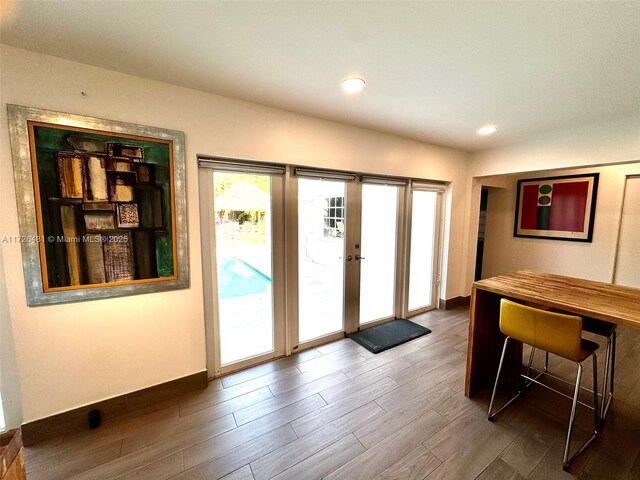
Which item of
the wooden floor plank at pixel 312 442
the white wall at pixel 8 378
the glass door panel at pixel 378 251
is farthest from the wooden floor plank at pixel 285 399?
the white wall at pixel 8 378

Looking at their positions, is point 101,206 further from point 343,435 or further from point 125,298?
point 343,435

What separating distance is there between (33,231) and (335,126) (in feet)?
8.14

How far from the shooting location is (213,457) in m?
1.54

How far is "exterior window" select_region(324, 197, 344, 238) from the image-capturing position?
114 inches

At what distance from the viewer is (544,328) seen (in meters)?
1.59

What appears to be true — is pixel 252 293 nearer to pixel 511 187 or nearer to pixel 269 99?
pixel 269 99

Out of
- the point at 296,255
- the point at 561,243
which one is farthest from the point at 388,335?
the point at 561,243

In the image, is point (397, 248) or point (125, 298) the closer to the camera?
point (125, 298)

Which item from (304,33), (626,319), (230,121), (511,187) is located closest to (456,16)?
(304,33)

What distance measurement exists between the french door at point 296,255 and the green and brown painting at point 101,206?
344 millimetres

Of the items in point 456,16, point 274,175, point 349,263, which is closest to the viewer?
point 456,16

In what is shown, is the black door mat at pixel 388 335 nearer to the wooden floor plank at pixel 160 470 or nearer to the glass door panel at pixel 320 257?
the glass door panel at pixel 320 257

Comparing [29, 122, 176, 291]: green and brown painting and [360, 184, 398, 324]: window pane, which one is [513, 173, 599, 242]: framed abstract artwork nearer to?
[360, 184, 398, 324]: window pane

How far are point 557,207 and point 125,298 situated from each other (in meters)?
5.73
